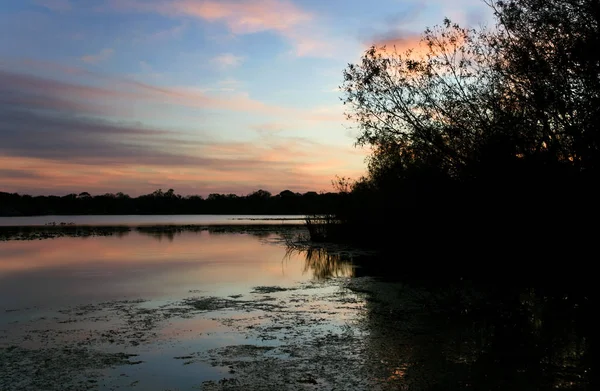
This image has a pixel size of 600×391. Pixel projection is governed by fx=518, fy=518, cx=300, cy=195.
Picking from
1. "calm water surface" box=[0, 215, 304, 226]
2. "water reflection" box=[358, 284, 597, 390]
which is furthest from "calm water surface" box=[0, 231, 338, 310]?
"calm water surface" box=[0, 215, 304, 226]

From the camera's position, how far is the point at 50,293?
38.3 feet

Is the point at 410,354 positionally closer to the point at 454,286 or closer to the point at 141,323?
the point at 141,323

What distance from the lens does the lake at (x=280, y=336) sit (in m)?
5.40

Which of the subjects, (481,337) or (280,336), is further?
(280,336)

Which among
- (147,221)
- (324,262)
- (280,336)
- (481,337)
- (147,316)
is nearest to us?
(481,337)

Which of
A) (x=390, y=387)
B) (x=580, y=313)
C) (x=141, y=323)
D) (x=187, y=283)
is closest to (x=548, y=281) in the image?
(x=580, y=313)

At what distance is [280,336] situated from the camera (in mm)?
7270

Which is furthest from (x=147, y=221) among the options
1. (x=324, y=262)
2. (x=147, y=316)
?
(x=147, y=316)

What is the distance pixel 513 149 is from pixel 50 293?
1022cm

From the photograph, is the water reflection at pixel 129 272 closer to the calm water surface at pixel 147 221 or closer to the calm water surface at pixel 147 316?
the calm water surface at pixel 147 316

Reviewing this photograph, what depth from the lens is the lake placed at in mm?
5398

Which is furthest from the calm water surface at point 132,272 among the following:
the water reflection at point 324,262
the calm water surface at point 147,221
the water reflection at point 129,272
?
the calm water surface at point 147,221

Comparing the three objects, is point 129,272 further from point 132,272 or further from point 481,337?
point 481,337

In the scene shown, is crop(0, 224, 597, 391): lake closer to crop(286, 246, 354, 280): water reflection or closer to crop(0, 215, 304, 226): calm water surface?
crop(286, 246, 354, 280): water reflection
